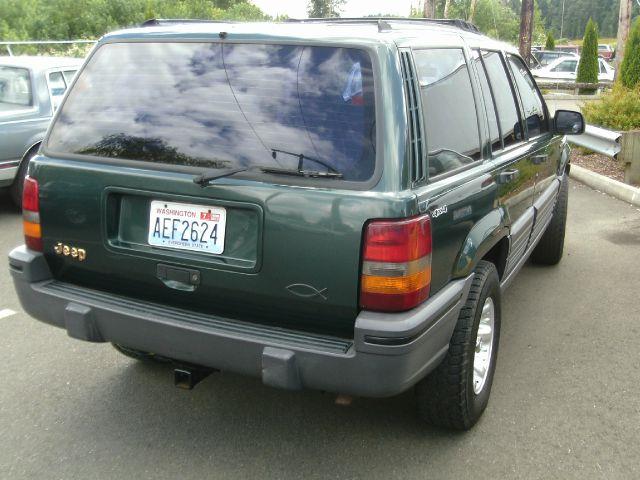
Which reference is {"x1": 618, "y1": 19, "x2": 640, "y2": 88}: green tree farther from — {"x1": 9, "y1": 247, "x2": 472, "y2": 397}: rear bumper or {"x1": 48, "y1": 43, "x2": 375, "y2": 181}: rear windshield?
{"x1": 48, "y1": 43, "x2": 375, "y2": 181}: rear windshield

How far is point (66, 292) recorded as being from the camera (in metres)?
2.99

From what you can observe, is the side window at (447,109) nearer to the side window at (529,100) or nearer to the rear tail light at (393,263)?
the rear tail light at (393,263)

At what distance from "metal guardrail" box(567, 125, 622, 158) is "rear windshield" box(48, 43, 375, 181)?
273 inches

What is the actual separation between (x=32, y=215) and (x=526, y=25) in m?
15.8

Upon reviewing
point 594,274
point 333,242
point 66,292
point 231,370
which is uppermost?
point 333,242

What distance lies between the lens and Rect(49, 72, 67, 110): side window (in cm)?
793

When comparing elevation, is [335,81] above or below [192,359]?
above

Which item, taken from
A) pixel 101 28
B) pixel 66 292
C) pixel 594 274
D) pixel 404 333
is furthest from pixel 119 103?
pixel 101 28

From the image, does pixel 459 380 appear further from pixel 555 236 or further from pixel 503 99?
pixel 555 236

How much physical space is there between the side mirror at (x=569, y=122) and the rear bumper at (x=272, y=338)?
8.11 ft

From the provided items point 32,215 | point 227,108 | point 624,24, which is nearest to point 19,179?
point 32,215

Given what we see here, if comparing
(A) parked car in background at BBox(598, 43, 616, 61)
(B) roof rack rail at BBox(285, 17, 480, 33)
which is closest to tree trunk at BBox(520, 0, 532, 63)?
(B) roof rack rail at BBox(285, 17, 480, 33)

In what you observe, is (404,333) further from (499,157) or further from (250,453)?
(499,157)

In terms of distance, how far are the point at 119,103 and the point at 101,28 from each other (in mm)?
31568
